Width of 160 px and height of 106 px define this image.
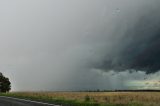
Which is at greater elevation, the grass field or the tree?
the tree

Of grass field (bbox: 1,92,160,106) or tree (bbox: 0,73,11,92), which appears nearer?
grass field (bbox: 1,92,160,106)

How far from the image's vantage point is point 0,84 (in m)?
133

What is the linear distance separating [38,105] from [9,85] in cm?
10679

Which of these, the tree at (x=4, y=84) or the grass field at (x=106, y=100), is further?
the tree at (x=4, y=84)

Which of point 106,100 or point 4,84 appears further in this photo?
point 4,84

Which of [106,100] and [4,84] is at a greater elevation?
[4,84]

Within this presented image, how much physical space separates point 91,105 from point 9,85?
107 metres

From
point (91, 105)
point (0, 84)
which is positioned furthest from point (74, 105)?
point (0, 84)

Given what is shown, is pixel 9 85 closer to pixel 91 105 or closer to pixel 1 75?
pixel 1 75

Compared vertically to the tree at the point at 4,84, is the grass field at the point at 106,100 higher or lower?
lower

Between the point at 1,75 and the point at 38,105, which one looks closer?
the point at 38,105

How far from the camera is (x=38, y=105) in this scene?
29.7 meters

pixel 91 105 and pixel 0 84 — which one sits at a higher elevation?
pixel 0 84

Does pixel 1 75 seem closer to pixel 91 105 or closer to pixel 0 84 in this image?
pixel 0 84
